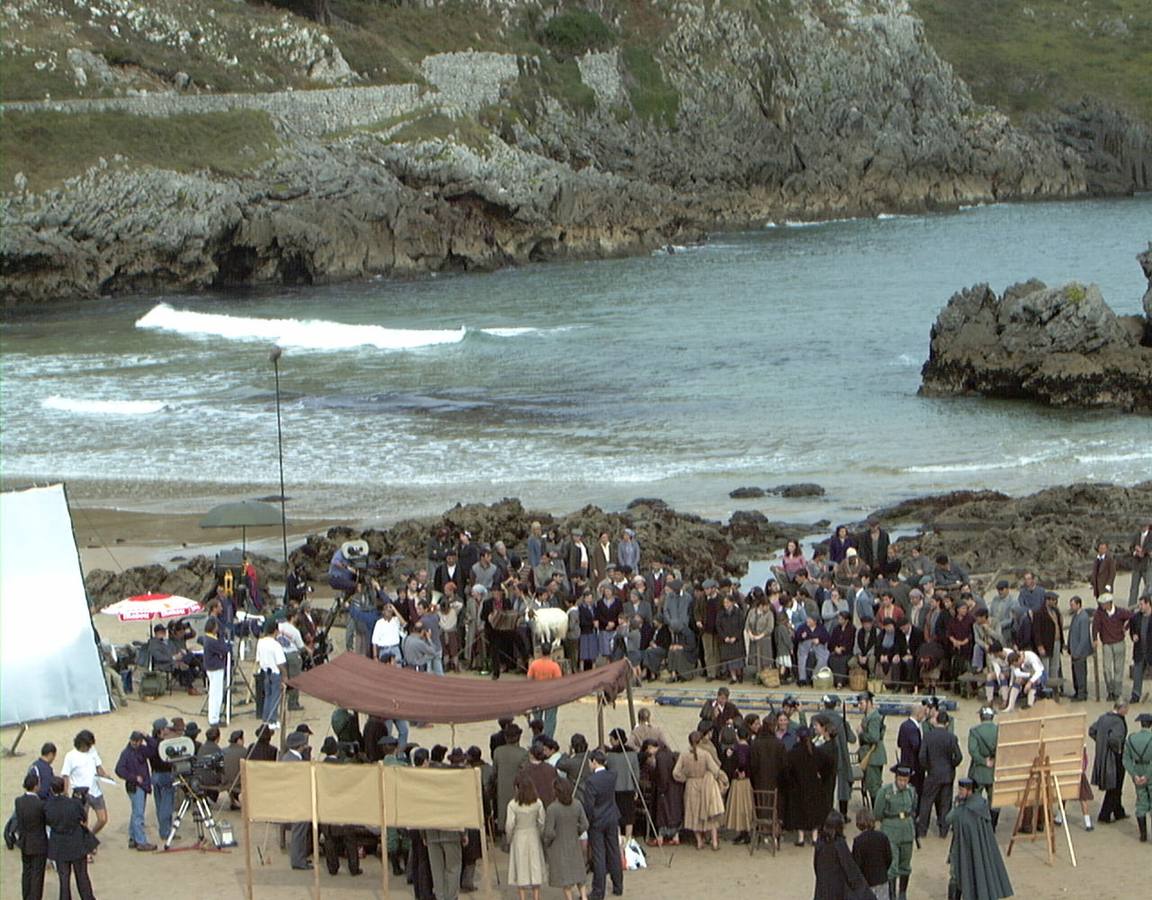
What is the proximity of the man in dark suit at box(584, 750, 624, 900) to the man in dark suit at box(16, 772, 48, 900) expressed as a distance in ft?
12.4

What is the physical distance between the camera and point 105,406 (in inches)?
1682

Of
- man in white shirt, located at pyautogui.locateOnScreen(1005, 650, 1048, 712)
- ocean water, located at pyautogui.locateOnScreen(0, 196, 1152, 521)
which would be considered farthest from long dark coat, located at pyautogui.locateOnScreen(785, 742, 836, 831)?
ocean water, located at pyautogui.locateOnScreen(0, 196, 1152, 521)

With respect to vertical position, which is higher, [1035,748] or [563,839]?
[1035,748]

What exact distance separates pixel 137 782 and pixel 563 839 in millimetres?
3714

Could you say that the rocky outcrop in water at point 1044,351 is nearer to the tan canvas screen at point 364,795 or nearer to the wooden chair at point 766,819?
the wooden chair at point 766,819

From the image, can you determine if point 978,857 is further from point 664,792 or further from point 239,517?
point 239,517

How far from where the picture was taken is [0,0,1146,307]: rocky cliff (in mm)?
74000

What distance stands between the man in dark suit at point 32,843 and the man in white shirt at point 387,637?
5.84 m

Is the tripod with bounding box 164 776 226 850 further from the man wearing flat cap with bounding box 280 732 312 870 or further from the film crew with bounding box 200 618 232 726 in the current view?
the film crew with bounding box 200 618 232 726

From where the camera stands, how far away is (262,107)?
8281 centimetres

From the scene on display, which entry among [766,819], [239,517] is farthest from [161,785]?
[239,517]

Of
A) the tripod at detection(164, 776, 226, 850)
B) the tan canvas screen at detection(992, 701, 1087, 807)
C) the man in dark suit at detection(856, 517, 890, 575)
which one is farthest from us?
the man in dark suit at detection(856, 517, 890, 575)

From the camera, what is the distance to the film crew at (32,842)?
12000mm

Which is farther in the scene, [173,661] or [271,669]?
[173,661]
